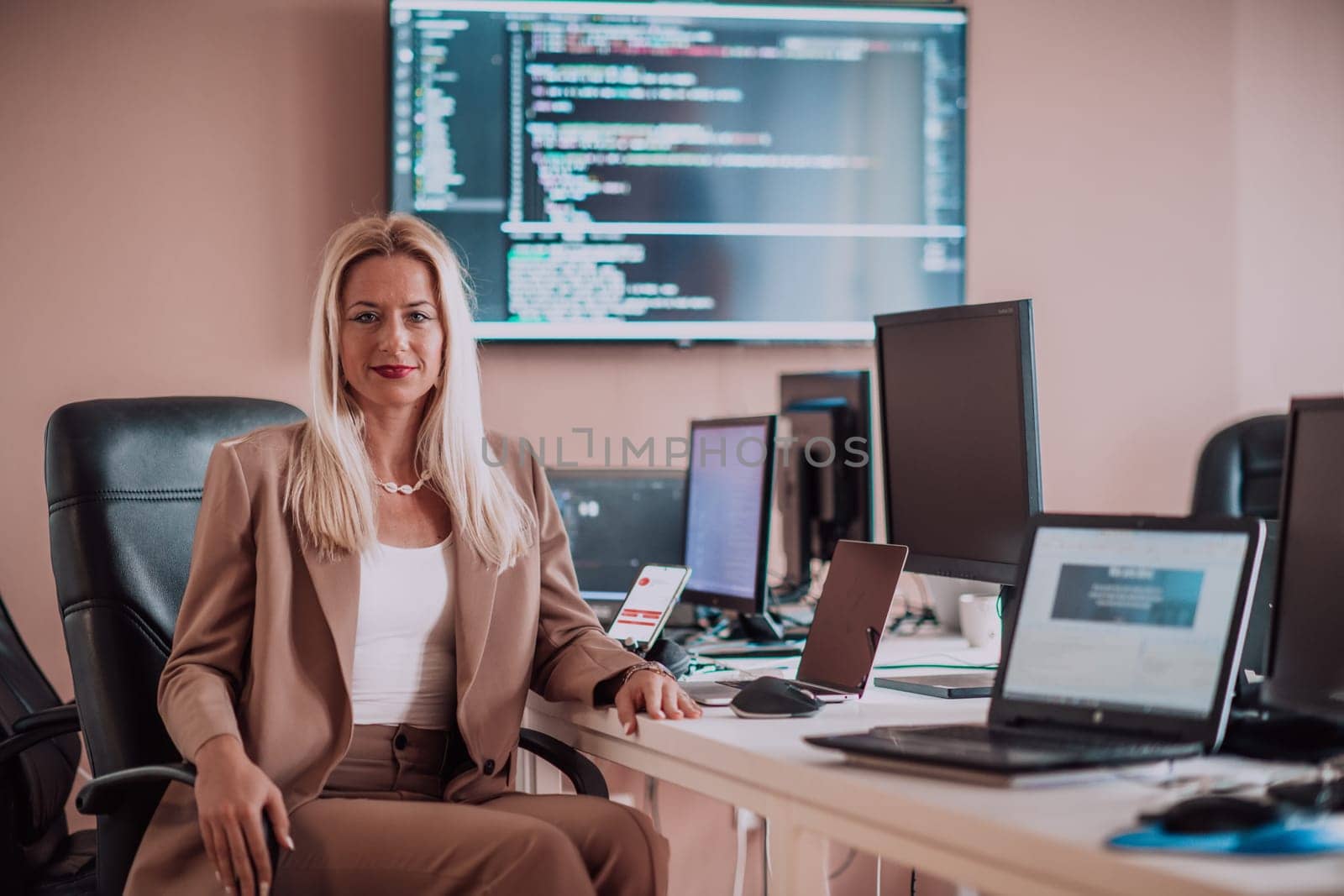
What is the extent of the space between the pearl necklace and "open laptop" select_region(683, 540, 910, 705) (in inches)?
19.6

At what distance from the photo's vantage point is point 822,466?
2656 millimetres

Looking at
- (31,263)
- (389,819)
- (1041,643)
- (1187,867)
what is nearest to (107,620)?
(389,819)

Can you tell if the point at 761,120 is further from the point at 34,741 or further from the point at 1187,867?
the point at 1187,867

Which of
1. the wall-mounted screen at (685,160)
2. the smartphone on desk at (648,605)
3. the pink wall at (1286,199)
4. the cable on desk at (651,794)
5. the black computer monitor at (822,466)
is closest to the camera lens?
the smartphone on desk at (648,605)

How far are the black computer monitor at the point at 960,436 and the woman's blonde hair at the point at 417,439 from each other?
0.61 metres

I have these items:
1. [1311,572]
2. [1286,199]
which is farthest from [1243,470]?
[1311,572]

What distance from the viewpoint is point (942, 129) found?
11.3 feet

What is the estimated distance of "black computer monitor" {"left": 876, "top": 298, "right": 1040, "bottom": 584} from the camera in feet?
5.89

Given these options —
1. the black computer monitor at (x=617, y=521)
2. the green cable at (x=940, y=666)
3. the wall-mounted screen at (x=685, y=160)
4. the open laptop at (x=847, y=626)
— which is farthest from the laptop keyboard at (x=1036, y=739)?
the wall-mounted screen at (x=685, y=160)

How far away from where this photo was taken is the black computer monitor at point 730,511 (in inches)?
91.0

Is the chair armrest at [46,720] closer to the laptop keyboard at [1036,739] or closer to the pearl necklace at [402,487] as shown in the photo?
the pearl necklace at [402,487]

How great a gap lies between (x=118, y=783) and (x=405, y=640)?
40 centimetres

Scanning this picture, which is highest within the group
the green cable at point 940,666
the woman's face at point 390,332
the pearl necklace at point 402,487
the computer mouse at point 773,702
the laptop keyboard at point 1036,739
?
the woman's face at point 390,332

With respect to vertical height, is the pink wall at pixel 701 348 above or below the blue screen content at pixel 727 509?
above
